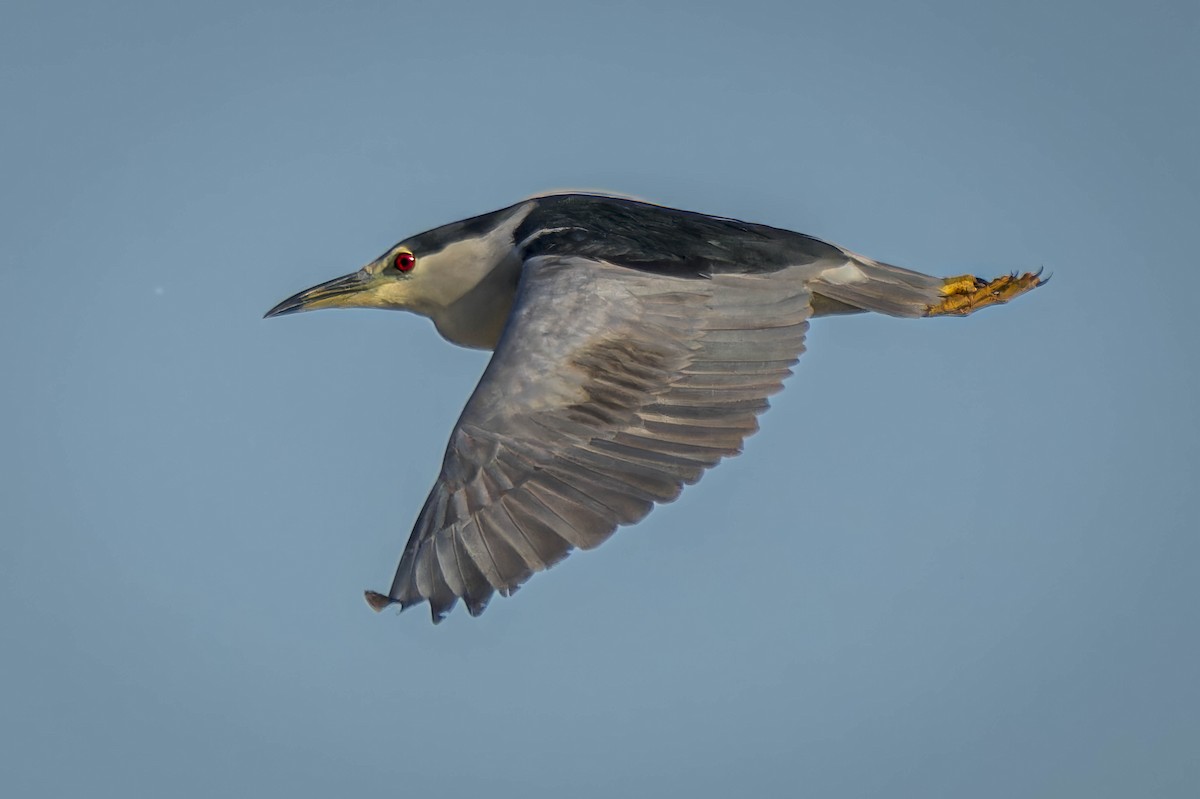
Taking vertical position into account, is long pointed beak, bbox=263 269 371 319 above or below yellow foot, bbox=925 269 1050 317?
below

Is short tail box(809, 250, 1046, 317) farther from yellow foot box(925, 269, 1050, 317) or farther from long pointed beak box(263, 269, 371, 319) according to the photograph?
long pointed beak box(263, 269, 371, 319)

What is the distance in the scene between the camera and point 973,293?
6.63m

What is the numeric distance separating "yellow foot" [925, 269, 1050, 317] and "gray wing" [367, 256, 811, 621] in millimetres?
1052

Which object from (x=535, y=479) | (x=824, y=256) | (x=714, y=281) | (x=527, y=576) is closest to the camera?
(x=527, y=576)

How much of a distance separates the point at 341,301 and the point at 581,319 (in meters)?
1.80

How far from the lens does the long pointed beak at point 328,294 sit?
21.8 ft

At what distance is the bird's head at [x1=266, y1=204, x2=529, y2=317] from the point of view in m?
6.38

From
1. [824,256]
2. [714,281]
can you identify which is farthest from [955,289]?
[714,281]

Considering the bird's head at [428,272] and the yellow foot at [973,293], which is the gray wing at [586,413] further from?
the yellow foot at [973,293]

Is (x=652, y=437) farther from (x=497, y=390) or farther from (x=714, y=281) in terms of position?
(x=714, y=281)

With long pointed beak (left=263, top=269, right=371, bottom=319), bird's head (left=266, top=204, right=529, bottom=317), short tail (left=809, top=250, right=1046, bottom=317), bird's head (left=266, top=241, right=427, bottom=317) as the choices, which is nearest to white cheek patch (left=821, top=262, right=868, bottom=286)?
short tail (left=809, top=250, right=1046, bottom=317)

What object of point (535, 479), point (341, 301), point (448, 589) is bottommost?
point (448, 589)

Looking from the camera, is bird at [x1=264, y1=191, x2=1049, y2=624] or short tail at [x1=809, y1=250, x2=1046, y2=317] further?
short tail at [x1=809, y1=250, x2=1046, y2=317]

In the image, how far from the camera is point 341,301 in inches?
264
